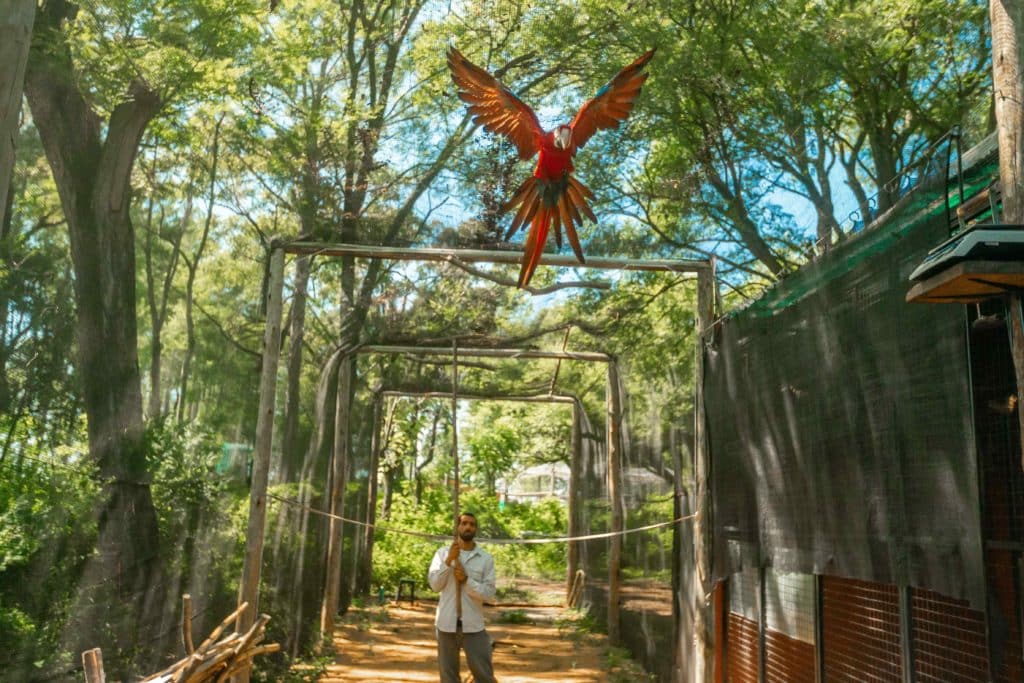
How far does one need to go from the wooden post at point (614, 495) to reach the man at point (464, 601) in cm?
446

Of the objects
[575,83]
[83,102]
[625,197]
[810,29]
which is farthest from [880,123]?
[83,102]

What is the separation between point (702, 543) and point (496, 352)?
479 centimetres

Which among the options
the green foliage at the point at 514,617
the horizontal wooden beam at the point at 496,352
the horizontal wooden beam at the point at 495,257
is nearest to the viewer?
the horizontal wooden beam at the point at 495,257

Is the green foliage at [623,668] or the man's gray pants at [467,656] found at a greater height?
the man's gray pants at [467,656]

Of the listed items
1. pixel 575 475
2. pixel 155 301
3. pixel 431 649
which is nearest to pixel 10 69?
pixel 155 301

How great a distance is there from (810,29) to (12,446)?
8705mm

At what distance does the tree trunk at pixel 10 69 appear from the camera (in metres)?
3.94

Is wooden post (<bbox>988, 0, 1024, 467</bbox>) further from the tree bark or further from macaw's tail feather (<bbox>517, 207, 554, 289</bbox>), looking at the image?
the tree bark

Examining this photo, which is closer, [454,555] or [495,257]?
[454,555]

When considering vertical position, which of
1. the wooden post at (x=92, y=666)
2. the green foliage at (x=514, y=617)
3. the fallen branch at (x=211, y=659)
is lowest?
the green foliage at (x=514, y=617)

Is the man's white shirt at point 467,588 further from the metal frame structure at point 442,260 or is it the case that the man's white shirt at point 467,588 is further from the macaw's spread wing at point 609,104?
the macaw's spread wing at point 609,104

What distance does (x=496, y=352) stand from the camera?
38.3 feet

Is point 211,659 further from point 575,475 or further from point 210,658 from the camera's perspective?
point 575,475


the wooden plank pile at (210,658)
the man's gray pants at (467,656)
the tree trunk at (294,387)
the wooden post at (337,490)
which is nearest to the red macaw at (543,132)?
the wooden plank pile at (210,658)
